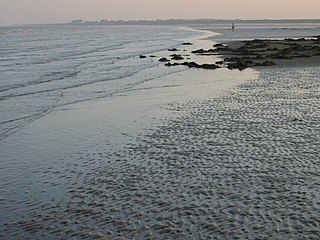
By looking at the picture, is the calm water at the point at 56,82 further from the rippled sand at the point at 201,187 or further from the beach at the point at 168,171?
the rippled sand at the point at 201,187

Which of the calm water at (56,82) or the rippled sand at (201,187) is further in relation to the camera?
the calm water at (56,82)

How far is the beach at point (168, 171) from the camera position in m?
7.09

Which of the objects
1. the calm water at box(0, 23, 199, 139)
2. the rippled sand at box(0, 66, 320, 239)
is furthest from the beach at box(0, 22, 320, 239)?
A: the calm water at box(0, 23, 199, 139)

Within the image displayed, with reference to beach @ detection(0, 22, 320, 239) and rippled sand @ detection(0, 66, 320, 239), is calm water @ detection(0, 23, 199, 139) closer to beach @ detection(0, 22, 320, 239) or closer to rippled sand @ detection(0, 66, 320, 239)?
beach @ detection(0, 22, 320, 239)

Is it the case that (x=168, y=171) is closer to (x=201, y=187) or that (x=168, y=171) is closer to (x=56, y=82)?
(x=201, y=187)

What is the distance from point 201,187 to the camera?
8.56 meters

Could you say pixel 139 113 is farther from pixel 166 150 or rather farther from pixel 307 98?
pixel 307 98

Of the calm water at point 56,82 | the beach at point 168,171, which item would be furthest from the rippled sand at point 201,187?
the calm water at point 56,82

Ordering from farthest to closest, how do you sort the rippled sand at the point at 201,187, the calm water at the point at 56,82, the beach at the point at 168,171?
the calm water at the point at 56,82
the beach at the point at 168,171
the rippled sand at the point at 201,187

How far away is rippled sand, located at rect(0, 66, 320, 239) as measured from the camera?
6949mm

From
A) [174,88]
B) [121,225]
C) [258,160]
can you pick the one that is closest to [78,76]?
[174,88]

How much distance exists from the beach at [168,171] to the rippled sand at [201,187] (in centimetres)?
2

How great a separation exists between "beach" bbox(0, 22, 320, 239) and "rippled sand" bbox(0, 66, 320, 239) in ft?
0.07

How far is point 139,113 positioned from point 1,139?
5.23m
